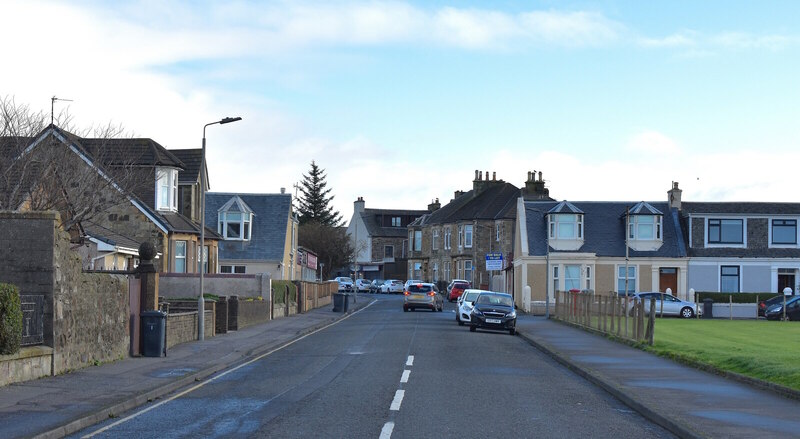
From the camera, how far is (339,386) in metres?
17.5

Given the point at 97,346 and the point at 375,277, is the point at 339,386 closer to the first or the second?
the point at 97,346

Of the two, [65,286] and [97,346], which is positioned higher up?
[65,286]

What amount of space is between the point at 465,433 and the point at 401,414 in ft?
6.05

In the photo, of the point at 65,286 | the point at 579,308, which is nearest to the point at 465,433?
the point at 65,286

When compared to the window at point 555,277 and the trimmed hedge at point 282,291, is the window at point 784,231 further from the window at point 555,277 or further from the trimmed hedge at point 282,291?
the trimmed hedge at point 282,291

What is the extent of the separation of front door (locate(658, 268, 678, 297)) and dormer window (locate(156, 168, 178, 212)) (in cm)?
3105

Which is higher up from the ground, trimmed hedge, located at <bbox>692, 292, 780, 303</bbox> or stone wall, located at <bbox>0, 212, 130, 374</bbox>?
stone wall, located at <bbox>0, 212, 130, 374</bbox>

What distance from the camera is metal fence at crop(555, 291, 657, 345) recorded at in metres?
28.6

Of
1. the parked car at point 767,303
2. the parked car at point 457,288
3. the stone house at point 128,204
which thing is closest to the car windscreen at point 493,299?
the stone house at point 128,204

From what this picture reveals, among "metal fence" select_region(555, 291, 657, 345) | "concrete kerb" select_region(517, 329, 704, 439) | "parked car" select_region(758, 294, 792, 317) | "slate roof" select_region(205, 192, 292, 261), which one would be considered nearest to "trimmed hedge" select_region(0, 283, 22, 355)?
"concrete kerb" select_region(517, 329, 704, 439)

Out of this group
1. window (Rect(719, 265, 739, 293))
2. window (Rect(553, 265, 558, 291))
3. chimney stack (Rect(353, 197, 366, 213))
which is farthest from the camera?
chimney stack (Rect(353, 197, 366, 213))

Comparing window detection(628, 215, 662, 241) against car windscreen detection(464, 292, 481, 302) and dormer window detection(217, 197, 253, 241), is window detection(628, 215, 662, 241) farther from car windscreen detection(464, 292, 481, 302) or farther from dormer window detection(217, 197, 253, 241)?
dormer window detection(217, 197, 253, 241)

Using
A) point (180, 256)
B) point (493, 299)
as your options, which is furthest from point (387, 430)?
point (180, 256)

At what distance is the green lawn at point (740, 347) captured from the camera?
19125 millimetres
